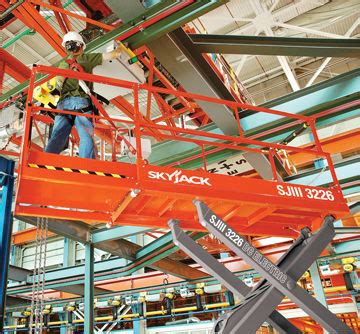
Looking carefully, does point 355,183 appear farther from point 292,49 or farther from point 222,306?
point 222,306

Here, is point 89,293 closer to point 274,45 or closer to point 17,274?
point 17,274

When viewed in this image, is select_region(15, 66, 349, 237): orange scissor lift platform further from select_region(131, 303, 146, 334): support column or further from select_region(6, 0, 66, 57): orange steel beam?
select_region(131, 303, 146, 334): support column

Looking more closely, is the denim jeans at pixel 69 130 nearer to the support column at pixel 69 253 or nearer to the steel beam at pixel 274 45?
the steel beam at pixel 274 45

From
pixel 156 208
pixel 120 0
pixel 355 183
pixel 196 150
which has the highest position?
pixel 120 0

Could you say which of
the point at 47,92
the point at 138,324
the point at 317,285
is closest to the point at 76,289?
the point at 138,324

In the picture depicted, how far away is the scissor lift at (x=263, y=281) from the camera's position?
4109 mm

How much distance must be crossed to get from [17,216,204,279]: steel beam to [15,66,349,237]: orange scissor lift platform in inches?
148

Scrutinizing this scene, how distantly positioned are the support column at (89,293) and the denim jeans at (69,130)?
4.51 metres

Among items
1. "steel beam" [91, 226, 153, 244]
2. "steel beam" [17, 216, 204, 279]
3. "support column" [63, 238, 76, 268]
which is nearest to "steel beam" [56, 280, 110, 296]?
"steel beam" [17, 216, 204, 279]

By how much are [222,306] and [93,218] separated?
780cm

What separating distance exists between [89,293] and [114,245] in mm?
1561

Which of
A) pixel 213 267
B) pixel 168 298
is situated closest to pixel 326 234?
pixel 213 267

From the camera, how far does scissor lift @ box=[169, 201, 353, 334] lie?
411cm

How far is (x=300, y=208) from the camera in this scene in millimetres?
4926
